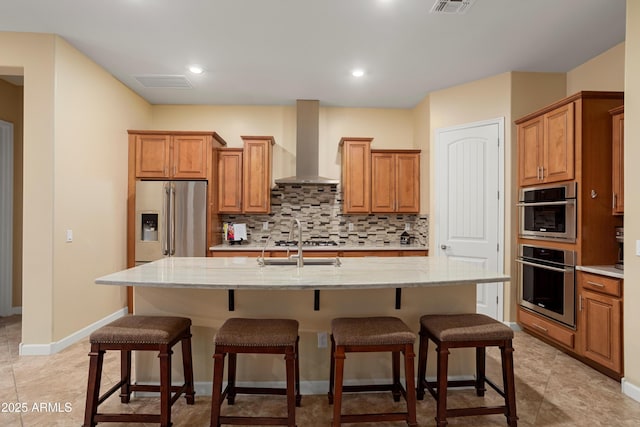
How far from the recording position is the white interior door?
3.97 meters

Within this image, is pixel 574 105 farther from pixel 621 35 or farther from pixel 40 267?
pixel 40 267

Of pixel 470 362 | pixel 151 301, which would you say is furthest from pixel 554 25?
pixel 151 301

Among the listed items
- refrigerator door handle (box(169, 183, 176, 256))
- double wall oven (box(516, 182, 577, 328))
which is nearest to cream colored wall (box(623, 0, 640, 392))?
double wall oven (box(516, 182, 577, 328))

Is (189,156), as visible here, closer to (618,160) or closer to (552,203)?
(552,203)

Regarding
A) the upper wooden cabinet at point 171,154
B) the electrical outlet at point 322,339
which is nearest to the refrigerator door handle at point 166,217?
the upper wooden cabinet at point 171,154

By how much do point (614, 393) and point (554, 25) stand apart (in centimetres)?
289

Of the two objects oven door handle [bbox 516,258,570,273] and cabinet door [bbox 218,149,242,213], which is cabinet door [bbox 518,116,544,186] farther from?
cabinet door [bbox 218,149,242,213]

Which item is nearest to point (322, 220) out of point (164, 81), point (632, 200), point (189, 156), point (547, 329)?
point (189, 156)

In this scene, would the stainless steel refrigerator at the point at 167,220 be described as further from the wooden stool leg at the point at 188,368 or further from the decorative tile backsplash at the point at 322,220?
the wooden stool leg at the point at 188,368

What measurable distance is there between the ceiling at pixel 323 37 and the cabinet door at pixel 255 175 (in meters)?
0.79

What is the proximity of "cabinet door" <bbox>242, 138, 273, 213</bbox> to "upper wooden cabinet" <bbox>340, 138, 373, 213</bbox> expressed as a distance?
108 cm

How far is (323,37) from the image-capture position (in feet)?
10.5

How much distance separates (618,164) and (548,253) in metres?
0.92

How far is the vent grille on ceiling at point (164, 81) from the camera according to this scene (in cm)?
409
